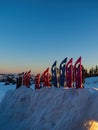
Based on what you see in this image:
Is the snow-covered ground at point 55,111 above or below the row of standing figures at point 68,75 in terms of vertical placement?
below

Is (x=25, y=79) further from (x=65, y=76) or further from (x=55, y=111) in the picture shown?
(x=55, y=111)

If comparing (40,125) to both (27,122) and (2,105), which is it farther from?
(2,105)

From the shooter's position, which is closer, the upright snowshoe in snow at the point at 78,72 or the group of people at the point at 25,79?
the upright snowshoe in snow at the point at 78,72

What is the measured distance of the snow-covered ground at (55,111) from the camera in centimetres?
925

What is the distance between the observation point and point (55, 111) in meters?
10.7

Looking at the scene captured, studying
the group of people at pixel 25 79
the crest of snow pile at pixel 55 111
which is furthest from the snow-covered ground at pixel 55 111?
the group of people at pixel 25 79

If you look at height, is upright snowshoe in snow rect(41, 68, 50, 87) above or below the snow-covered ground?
above

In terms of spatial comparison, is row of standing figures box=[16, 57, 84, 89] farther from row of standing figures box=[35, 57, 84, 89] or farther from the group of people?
the group of people

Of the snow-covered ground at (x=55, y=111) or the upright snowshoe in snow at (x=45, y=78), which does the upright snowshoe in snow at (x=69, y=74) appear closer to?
the snow-covered ground at (x=55, y=111)

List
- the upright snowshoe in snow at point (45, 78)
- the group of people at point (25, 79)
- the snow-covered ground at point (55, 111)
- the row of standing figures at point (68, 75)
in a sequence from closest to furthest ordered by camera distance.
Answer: the snow-covered ground at point (55, 111), the row of standing figures at point (68, 75), the upright snowshoe in snow at point (45, 78), the group of people at point (25, 79)

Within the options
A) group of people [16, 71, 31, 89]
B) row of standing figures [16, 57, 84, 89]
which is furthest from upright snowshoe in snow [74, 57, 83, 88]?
group of people [16, 71, 31, 89]

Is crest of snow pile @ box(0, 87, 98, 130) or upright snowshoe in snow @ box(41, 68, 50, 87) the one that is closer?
crest of snow pile @ box(0, 87, 98, 130)

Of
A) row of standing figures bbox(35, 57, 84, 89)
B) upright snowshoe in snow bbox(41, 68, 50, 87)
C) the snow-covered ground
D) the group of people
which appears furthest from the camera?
the group of people

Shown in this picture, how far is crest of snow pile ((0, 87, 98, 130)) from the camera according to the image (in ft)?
30.4
